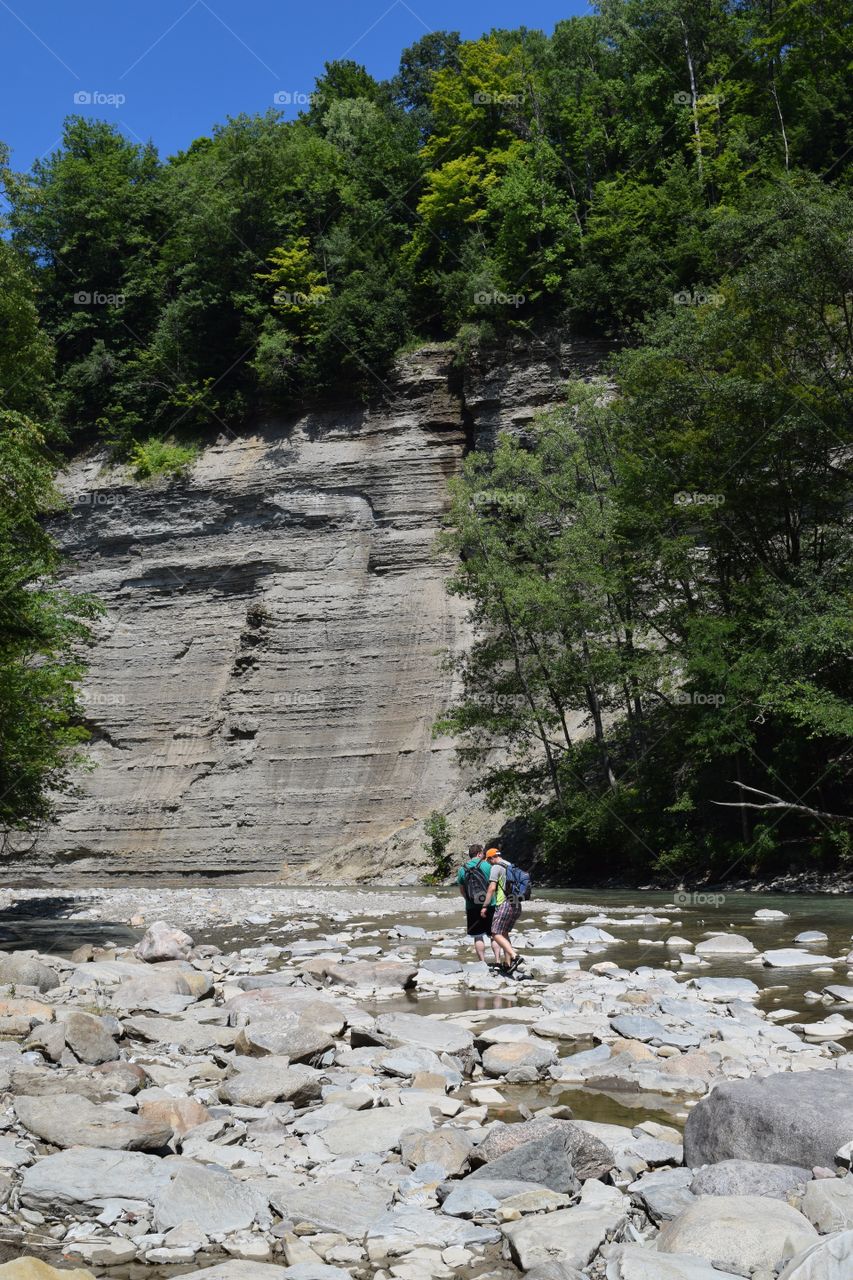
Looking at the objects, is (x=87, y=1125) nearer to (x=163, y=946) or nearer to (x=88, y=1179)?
(x=88, y=1179)

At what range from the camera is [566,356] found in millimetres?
39438

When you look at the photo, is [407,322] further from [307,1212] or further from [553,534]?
[307,1212]

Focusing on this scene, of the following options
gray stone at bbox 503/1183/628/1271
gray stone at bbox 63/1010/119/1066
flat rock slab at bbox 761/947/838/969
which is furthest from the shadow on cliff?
gray stone at bbox 503/1183/628/1271

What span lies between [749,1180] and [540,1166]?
0.99m

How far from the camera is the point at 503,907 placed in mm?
11672

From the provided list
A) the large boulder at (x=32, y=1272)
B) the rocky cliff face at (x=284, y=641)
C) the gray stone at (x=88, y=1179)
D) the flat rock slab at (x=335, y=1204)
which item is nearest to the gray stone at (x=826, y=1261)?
the flat rock slab at (x=335, y=1204)

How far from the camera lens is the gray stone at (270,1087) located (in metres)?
6.48

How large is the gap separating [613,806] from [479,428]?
59.4 feet

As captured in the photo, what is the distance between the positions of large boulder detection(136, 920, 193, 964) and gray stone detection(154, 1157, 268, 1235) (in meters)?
8.06

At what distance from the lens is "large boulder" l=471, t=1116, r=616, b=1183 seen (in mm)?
5188

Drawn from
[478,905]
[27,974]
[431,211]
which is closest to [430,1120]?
[27,974]

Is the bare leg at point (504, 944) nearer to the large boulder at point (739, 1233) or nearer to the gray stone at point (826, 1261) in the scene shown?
the large boulder at point (739, 1233)

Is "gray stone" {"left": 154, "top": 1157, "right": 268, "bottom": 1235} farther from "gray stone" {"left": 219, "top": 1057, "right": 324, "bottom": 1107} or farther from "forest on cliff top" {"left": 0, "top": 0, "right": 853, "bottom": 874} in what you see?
"forest on cliff top" {"left": 0, "top": 0, "right": 853, "bottom": 874}

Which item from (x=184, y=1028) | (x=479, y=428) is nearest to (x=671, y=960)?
(x=184, y=1028)
